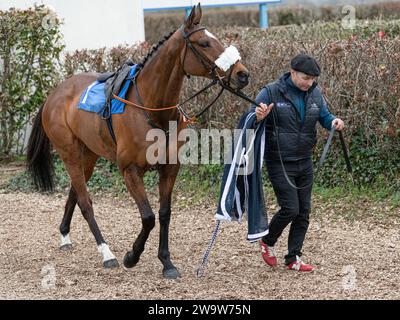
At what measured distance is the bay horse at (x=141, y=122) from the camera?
6148 millimetres

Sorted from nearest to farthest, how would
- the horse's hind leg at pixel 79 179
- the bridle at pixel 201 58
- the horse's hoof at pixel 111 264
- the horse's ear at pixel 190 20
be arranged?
the bridle at pixel 201 58
the horse's ear at pixel 190 20
the horse's hoof at pixel 111 264
the horse's hind leg at pixel 79 179

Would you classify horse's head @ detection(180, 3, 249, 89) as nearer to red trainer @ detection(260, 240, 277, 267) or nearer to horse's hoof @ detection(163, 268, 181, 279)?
red trainer @ detection(260, 240, 277, 267)

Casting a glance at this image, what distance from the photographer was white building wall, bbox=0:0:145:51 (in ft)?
41.8

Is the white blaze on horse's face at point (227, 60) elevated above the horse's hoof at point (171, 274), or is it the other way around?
the white blaze on horse's face at point (227, 60)

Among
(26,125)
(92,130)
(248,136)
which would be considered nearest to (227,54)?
(248,136)

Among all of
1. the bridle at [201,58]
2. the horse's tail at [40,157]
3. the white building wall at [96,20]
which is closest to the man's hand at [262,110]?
the bridle at [201,58]

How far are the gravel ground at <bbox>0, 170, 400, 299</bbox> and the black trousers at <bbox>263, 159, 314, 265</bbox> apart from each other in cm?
28

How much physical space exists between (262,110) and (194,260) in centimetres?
172

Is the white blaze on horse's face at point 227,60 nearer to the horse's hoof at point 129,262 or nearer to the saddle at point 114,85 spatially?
the saddle at point 114,85

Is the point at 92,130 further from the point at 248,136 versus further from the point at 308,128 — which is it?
the point at 308,128

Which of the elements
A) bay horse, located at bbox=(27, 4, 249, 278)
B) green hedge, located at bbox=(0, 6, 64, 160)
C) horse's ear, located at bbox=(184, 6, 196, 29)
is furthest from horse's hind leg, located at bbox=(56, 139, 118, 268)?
green hedge, located at bbox=(0, 6, 64, 160)

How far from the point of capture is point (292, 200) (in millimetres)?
6309

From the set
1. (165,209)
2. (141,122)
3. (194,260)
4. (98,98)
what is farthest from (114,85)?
(194,260)

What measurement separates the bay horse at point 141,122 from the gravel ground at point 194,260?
35 centimetres
